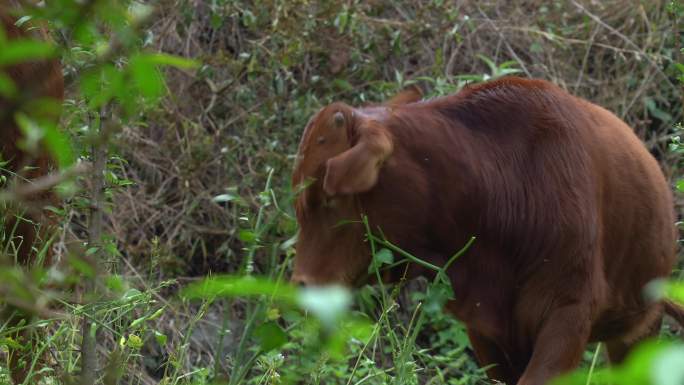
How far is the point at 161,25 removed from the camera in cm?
676

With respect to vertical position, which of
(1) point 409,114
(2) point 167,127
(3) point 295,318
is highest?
(3) point 295,318

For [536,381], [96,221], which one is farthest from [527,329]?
[96,221]

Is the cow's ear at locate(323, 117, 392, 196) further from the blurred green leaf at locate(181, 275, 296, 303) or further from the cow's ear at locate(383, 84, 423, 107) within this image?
the blurred green leaf at locate(181, 275, 296, 303)

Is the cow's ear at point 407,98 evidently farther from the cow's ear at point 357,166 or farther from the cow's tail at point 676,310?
the cow's tail at point 676,310

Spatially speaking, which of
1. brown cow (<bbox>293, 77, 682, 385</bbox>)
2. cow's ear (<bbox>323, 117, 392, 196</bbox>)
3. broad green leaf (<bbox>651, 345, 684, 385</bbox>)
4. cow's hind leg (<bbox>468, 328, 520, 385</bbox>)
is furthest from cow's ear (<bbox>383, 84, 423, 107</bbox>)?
broad green leaf (<bbox>651, 345, 684, 385</bbox>)

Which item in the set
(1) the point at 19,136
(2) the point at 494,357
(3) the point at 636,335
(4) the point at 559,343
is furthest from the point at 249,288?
(3) the point at 636,335

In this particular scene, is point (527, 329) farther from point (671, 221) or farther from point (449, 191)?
point (671, 221)

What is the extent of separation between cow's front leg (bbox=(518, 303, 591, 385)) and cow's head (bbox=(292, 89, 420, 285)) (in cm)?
67

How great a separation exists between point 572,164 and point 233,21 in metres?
3.35

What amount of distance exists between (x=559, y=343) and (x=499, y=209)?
53cm

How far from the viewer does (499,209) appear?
3.98 m

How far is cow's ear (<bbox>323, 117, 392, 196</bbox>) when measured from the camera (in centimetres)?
367

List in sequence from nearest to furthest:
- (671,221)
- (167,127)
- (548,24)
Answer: (671,221)
(167,127)
(548,24)

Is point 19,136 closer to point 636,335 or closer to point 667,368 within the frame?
point 636,335
